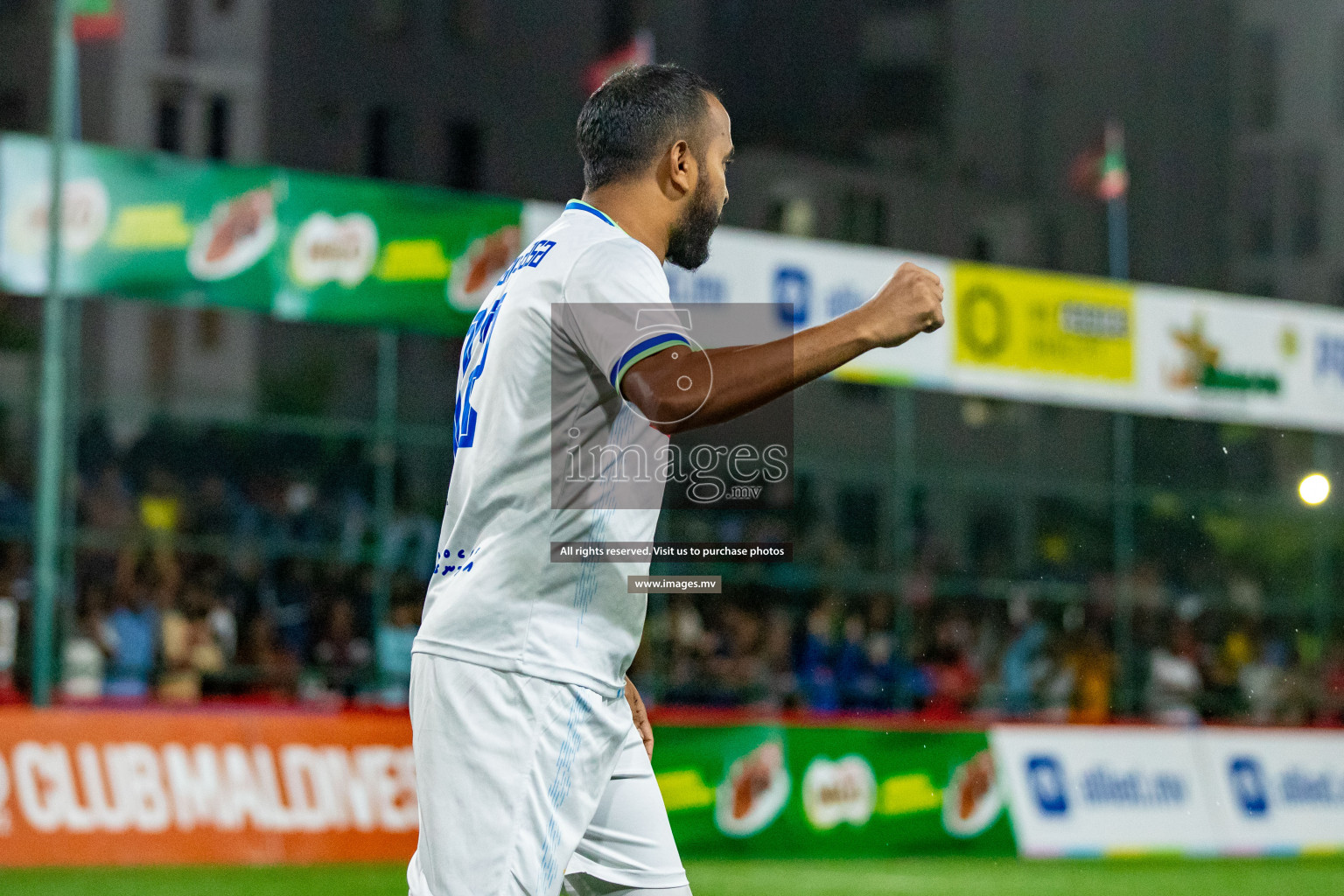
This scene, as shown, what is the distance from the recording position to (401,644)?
14.1 m

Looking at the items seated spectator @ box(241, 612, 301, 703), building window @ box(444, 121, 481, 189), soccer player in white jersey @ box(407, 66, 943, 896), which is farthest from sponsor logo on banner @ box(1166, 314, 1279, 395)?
building window @ box(444, 121, 481, 189)

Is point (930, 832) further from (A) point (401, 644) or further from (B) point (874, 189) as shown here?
(B) point (874, 189)

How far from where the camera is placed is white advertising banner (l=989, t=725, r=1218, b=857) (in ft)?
43.9

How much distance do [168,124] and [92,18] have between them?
66.1 feet

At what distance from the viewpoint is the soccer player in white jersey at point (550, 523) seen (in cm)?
287

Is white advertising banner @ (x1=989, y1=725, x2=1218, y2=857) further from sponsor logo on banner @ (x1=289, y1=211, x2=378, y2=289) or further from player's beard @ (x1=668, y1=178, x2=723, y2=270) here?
player's beard @ (x1=668, y1=178, x2=723, y2=270)

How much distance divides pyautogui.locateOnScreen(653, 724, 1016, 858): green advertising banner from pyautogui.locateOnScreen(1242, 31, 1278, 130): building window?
41853 mm

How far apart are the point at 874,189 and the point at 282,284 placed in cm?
2563

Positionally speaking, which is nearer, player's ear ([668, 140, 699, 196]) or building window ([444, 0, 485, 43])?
player's ear ([668, 140, 699, 196])

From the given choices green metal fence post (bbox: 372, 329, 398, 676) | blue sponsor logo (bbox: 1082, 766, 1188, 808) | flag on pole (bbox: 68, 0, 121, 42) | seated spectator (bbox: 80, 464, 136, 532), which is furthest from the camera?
seated spectator (bbox: 80, 464, 136, 532)

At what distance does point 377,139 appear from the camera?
1330 inches

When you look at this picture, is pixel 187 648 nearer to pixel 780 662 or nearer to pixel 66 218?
pixel 66 218

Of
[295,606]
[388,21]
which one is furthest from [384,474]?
[388,21]

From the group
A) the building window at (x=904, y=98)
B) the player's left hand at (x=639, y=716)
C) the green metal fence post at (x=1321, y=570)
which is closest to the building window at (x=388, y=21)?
the building window at (x=904, y=98)
